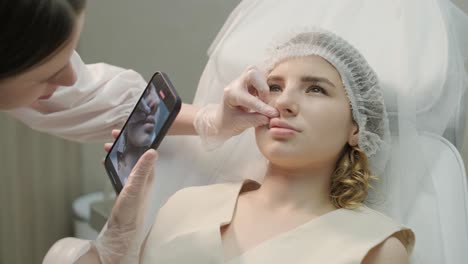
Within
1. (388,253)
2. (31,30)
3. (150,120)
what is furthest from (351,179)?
(31,30)

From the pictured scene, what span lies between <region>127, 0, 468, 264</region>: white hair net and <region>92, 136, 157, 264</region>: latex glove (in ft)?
0.96

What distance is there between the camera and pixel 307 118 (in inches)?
50.4

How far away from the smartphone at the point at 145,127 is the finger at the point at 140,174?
3cm

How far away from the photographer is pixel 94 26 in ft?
7.92

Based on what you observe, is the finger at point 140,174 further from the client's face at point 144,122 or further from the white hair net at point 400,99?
the white hair net at point 400,99

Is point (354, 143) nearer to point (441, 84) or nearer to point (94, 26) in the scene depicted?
point (441, 84)

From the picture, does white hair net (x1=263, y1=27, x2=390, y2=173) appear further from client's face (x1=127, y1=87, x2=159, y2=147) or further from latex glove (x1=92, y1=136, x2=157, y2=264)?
latex glove (x1=92, y1=136, x2=157, y2=264)

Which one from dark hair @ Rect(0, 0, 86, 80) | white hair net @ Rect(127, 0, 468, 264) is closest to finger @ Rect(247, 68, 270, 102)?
white hair net @ Rect(127, 0, 468, 264)

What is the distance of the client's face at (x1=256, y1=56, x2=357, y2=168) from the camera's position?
127cm

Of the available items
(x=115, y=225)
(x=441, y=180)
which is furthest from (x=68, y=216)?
(x=441, y=180)

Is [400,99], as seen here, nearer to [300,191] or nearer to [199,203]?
[300,191]

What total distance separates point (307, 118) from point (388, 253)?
345mm

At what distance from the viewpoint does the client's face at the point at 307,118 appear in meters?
1.27

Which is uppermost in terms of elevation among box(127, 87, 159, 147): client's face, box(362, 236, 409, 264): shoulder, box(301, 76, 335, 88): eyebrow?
box(301, 76, 335, 88): eyebrow
